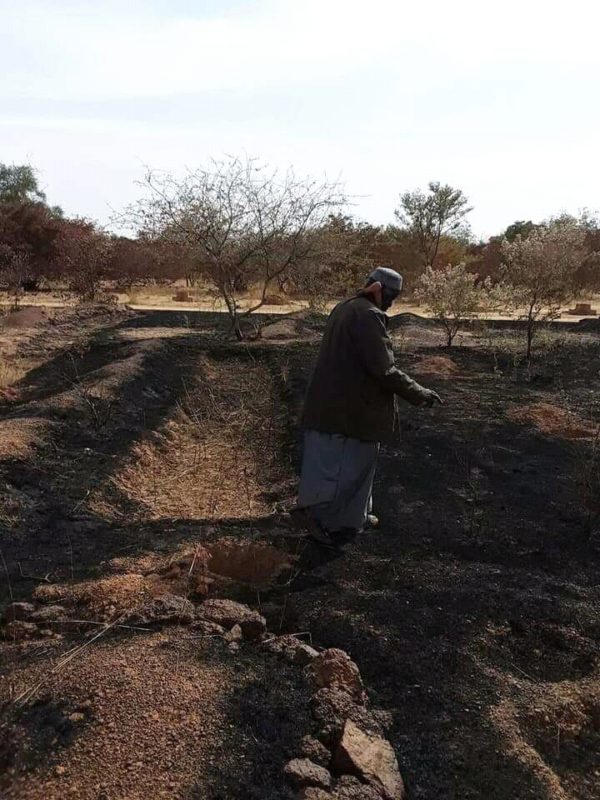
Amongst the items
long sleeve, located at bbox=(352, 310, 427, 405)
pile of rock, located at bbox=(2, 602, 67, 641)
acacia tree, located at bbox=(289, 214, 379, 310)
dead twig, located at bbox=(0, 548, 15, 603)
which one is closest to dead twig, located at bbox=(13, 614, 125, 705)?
pile of rock, located at bbox=(2, 602, 67, 641)

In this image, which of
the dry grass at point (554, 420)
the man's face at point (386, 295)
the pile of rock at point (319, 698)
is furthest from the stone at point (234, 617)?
the dry grass at point (554, 420)

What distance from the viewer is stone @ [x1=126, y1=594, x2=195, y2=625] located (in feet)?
8.91

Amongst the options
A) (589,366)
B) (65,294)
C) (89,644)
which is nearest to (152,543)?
(89,644)

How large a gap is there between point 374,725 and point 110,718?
0.88 meters

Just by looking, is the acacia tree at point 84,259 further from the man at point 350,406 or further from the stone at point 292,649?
the stone at point 292,649

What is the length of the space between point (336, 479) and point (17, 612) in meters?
1.80

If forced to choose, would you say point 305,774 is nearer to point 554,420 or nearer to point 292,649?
point 292,649

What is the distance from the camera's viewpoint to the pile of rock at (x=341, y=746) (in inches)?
74.8

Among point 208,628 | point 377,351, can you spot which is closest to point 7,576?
point 208,628

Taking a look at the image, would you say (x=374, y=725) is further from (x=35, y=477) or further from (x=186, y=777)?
(x=35, y=477)

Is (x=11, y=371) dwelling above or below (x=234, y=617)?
above

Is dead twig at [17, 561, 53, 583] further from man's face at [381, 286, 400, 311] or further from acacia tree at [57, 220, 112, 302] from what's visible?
acacia tree at [57, 220, 112, 302]

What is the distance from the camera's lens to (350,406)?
12.3ft

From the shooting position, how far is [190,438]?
6.64 m
